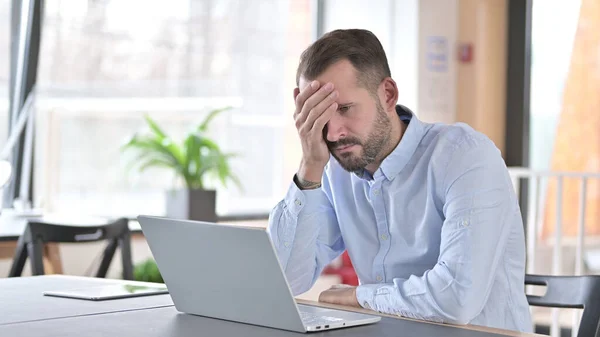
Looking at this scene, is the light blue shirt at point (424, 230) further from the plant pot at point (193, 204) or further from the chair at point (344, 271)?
the chair at point (344, 271)

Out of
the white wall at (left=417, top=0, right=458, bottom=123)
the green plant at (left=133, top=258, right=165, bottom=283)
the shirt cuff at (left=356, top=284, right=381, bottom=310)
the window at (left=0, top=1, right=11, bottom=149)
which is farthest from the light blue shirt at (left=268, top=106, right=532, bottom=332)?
the white wall at (left=417, top=0, right=458, bottom=123)

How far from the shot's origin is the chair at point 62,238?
322 centimetres

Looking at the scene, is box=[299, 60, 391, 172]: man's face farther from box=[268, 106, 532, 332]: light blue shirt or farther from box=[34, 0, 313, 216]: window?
box=[34, 0, 313, 216]: window

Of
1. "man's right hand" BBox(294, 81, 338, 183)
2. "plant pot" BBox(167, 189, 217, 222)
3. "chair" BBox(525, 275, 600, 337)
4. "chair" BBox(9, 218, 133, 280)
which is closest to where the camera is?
"chair" BBox(525, 275, 600, 337)

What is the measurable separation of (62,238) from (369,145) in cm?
163

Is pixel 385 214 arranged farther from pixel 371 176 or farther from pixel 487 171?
pixel 487 171

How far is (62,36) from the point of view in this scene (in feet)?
15.0

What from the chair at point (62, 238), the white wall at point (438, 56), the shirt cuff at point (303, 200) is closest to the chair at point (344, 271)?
the white wall at point (438, 56)

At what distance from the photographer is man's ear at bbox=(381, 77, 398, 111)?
81.7 inches

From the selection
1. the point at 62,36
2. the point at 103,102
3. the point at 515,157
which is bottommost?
the point at 515,157

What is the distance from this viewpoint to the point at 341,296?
1905 mm

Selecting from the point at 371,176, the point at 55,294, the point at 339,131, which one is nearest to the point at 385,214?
the point at 371,176

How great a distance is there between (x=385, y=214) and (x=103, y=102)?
298 centimetres

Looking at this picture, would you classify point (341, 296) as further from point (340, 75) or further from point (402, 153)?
point (340, 75)
